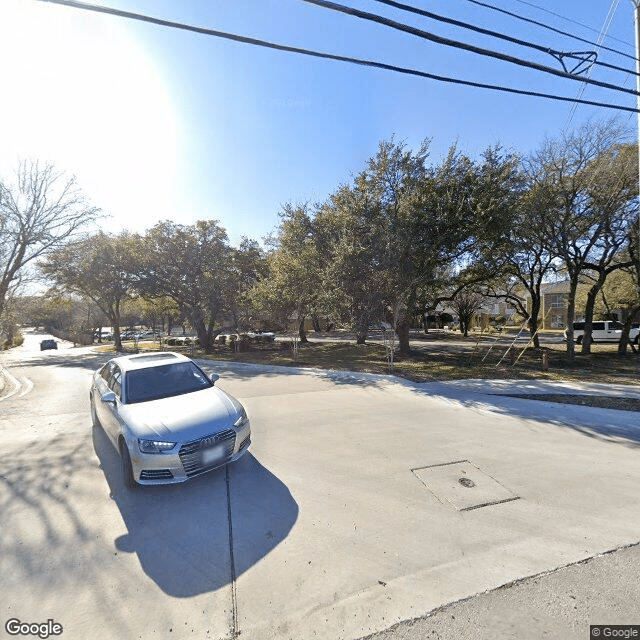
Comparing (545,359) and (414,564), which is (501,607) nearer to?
(414,564)

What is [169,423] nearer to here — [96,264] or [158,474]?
[158,474]

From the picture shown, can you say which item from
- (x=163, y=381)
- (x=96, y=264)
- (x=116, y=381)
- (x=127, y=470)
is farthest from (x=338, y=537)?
(x=96, y=264)

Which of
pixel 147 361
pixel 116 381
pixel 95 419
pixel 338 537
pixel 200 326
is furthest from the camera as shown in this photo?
pixel 200 326

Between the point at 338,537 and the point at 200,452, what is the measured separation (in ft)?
6.26

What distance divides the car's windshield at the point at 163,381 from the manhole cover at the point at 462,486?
3634mm

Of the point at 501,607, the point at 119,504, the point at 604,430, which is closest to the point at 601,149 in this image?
the point at 604,430

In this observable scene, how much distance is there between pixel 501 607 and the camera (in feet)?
8.20

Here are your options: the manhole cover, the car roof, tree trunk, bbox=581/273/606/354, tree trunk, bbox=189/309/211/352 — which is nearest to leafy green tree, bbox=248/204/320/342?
tree trunk, bbox=189/309/211/352

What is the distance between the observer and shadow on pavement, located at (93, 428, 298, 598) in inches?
114

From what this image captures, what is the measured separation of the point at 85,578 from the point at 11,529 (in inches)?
56.8

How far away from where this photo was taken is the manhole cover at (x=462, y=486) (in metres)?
3.91

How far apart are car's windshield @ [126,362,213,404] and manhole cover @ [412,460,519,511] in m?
3.63

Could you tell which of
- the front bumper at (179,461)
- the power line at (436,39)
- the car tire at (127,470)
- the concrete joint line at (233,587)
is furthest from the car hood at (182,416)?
the power line at (436,39)

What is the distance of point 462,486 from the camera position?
4.25m
